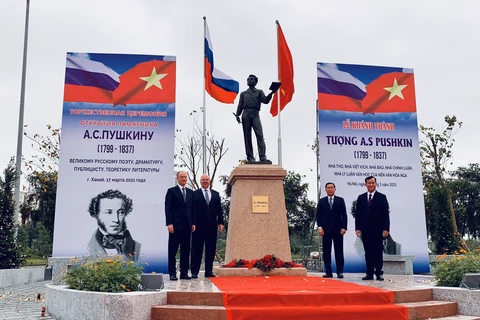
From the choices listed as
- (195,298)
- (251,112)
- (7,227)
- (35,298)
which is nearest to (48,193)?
(7,227)

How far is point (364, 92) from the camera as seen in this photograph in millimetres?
11383

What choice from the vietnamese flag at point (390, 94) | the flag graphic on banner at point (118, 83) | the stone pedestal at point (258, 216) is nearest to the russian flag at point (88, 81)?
the flag graphic on banner at point (118, 83)

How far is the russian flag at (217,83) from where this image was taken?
1096 centimetres

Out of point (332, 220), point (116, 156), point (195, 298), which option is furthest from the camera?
point (116, 156)

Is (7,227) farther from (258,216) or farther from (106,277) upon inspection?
(106,277)

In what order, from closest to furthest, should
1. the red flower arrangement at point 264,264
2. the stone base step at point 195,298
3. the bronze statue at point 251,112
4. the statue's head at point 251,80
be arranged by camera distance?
the stone base step at point 195,298 → the red flower arrangement at point 264,264 → the bronze statue at point 251,112 → the statue's head at point 251,80

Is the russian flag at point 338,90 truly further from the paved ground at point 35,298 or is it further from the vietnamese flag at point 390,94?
the paved ground at point 35,298

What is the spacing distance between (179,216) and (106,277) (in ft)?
7.03

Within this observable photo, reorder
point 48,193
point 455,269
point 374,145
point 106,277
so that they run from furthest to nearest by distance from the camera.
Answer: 1. point 48,193
2. point 374,145
3. point 455,269
4. point 106,277

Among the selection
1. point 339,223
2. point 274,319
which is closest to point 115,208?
point 339,223

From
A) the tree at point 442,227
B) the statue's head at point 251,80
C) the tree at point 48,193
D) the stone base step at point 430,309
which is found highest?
the statue's head at point 251,80

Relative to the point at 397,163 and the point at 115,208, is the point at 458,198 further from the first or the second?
the point at 115,208

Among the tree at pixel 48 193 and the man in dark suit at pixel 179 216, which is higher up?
the tree at pixel 48 193

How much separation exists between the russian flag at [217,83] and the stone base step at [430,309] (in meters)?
7.10
